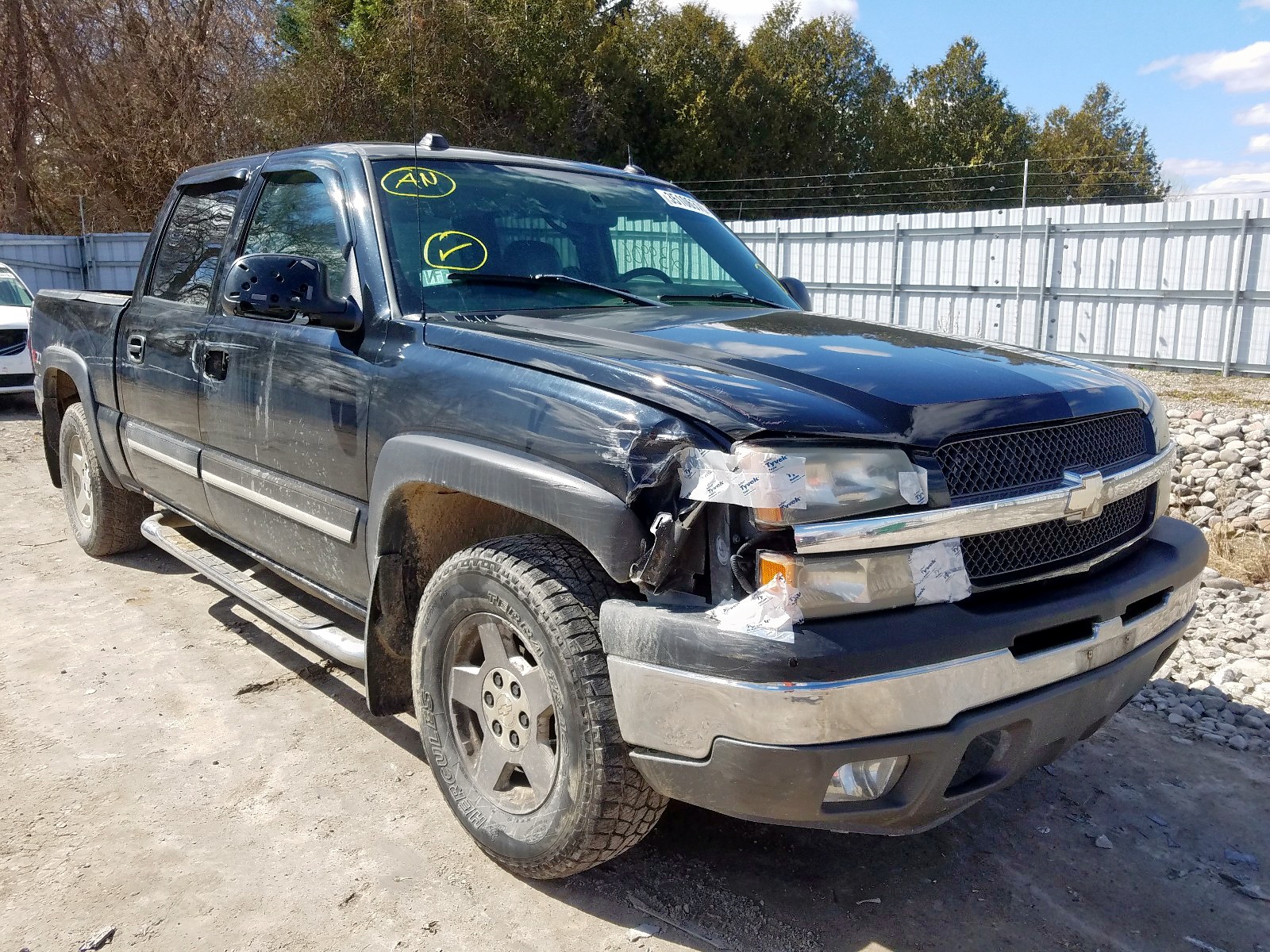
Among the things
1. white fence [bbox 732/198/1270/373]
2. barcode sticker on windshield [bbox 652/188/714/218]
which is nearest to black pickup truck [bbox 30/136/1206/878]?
barcode sticker on windshield [bbox 652/188/714/218]

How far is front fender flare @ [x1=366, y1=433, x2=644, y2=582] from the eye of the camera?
2.25m

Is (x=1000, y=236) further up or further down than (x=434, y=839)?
further up

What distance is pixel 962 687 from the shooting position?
2.18 metres

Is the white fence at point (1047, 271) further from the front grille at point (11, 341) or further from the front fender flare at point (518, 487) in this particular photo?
the front fender flare at point (518, 487)

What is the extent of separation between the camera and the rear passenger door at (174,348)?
412cm

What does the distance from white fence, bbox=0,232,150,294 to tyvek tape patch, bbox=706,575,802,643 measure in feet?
59.2

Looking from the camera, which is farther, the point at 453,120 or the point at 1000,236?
the point at 453,120

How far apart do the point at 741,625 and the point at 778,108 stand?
38.4m

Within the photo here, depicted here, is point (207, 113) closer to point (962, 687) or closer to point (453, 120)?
point (453, 120)

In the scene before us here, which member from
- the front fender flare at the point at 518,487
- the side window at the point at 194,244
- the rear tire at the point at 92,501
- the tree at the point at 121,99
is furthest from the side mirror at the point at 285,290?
the tree at the point at 121,99

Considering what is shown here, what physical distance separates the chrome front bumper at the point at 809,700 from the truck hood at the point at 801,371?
20.3 inches

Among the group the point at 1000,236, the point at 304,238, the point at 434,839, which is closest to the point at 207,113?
the point at 1000,236

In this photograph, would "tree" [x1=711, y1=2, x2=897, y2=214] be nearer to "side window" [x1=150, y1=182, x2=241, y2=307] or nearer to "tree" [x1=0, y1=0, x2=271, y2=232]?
"tree" [x1=0, y1=0, x2=271, y2=232]

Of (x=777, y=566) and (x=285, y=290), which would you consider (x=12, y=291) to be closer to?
(x=285, y=290)
